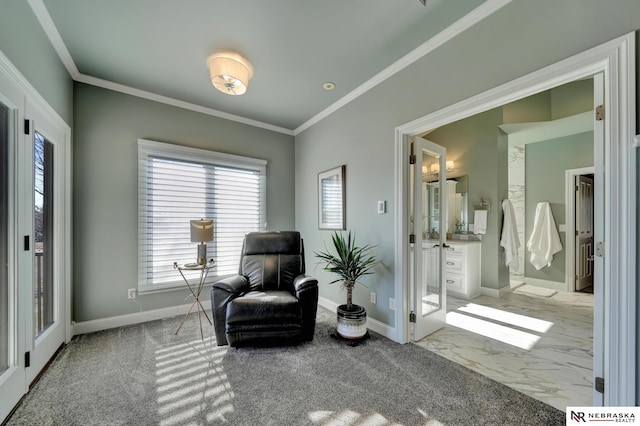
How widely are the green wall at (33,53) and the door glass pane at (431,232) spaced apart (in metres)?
3.20

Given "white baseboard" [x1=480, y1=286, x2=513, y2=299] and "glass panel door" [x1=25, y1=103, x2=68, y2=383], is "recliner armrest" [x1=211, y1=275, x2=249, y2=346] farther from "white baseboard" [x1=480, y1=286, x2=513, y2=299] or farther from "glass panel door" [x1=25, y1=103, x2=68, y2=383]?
"white baseboard" [x1=480, y1=286, x2=513, y2=299]

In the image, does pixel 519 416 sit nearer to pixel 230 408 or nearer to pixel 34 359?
pixel 230 408

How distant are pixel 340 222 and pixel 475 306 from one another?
2.26 meters

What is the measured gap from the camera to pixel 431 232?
2.71 meters

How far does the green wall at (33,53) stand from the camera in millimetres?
1484

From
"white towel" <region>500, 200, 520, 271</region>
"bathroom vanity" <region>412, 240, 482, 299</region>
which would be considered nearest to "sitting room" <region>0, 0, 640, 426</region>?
"bathroom vanity" <region>412, 240, 482, 299</region>

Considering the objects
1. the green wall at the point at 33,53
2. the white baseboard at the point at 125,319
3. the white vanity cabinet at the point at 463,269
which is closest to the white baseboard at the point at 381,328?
the white vanity cabinet at the point at 463,269

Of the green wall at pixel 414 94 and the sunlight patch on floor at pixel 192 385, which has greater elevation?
the green wall at pixel 414 94

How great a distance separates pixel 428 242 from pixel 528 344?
129 cm

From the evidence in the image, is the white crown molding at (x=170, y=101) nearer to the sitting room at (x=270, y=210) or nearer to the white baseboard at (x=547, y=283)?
the sitting room at (x=270, y=210)

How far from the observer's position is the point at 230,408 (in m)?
1.55

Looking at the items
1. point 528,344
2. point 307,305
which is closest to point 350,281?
point 307,305

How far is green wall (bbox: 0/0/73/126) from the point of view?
148cm

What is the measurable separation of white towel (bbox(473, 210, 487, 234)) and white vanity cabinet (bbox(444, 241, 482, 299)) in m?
0.22
